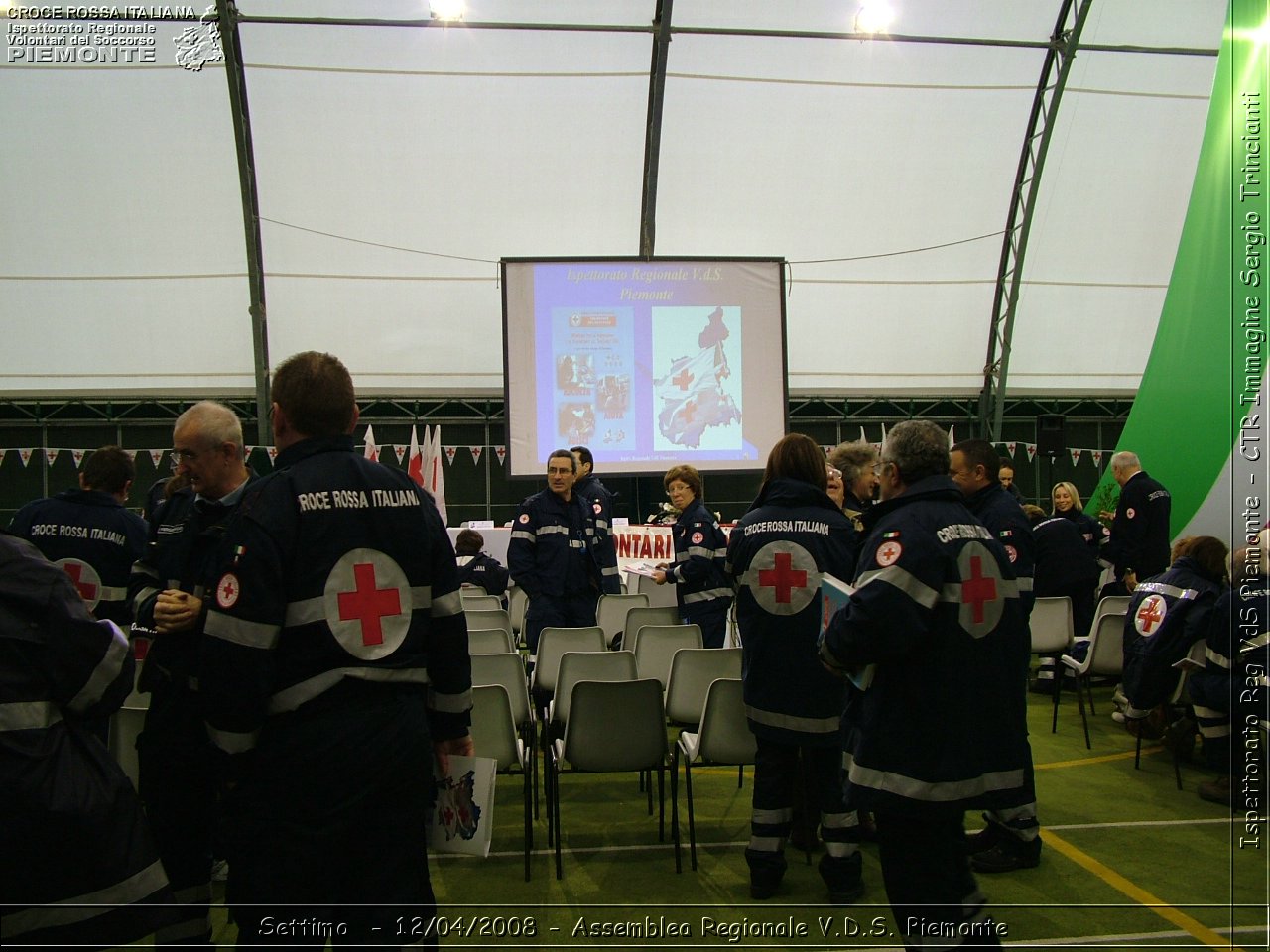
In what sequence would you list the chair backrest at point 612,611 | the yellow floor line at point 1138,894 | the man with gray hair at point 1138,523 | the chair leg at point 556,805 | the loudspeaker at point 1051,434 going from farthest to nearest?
the loudspeaker at point 1051,434 < the man with gray hair at point 1138,523 < the chair backrest at point 612,611 < the chair leg at point 556,805 < the yellow floor line at point 1138,894

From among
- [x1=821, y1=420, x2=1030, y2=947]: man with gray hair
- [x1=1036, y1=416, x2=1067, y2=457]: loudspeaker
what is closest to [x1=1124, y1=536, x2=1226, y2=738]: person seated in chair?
[x1=821, y1=420, x2=1030, y2=947]: man with gray hair

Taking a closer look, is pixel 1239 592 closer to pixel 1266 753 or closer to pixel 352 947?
pixel 1266 753

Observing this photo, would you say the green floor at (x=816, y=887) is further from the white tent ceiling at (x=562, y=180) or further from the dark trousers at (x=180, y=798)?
the white tent ceiling at (x=562, y=180)

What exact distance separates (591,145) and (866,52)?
13.5 ft

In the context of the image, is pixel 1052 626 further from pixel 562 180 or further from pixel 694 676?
pixel 562 180

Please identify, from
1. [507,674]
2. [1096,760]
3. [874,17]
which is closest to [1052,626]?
[1096,760]

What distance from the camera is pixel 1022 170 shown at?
1388 cm

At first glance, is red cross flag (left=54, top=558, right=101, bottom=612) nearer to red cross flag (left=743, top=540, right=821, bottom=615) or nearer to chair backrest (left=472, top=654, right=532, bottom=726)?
chair backrest (left=472, top=654, right=532, bottom=726)

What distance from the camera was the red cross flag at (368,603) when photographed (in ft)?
6.28

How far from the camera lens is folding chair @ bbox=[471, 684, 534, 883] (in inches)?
139

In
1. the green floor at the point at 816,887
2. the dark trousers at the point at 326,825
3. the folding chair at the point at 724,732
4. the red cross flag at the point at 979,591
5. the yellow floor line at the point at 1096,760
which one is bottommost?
the yellow floor line at the point at 1096,760

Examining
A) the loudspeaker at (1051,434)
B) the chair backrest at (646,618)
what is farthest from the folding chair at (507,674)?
the loudspeaker at (1051,434)

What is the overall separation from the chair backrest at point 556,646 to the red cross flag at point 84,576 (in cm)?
207

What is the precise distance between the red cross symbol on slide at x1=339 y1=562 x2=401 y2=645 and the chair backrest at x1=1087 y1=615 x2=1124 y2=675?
4.61 m
